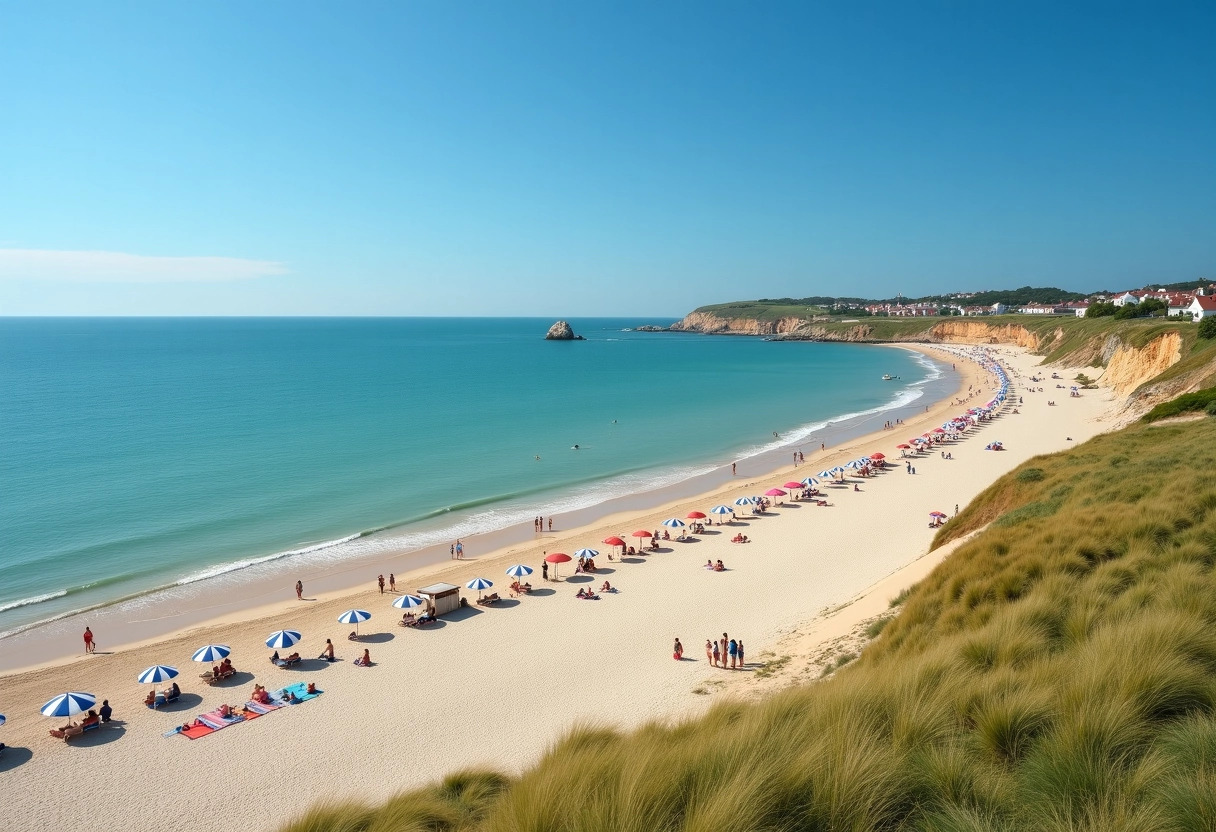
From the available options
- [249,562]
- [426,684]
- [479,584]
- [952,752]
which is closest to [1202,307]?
[479,584]

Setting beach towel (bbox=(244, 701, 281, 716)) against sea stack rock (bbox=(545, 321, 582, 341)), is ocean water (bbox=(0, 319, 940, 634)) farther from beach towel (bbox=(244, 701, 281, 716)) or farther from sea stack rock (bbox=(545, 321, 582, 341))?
sea stack rock (bbox=(545, 321, 582, 341))

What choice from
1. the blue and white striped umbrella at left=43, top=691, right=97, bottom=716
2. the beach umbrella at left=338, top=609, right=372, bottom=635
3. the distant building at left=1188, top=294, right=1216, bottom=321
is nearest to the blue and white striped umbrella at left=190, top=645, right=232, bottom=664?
the blue and white striped umbrella at left=43, top=691, right=97, bottom=716

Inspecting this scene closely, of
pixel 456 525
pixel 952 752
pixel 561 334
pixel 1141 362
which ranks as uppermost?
pixel 561 334

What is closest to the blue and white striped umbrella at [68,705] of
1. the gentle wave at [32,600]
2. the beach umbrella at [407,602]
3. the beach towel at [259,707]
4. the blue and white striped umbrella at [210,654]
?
the blue and white striped umbrella at [210,654]

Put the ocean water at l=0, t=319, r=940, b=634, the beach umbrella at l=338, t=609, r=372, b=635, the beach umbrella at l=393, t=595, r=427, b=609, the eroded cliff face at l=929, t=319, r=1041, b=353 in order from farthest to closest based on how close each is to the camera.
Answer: the eroded cliff face at l=929, t=319, r=1041, b=353 < the ocean water at l=0, t=319, r=940, b=634 < the beach umbrella at l=393, t=595, r=427, b=609 < the beach umbrella at l=338, t=609, r=372, b=635

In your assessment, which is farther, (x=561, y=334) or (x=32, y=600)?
(x=561, y=334)

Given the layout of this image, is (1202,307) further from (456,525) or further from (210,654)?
(210,654)

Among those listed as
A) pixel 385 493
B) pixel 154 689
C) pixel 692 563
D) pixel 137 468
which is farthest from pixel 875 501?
pixel 137 468
